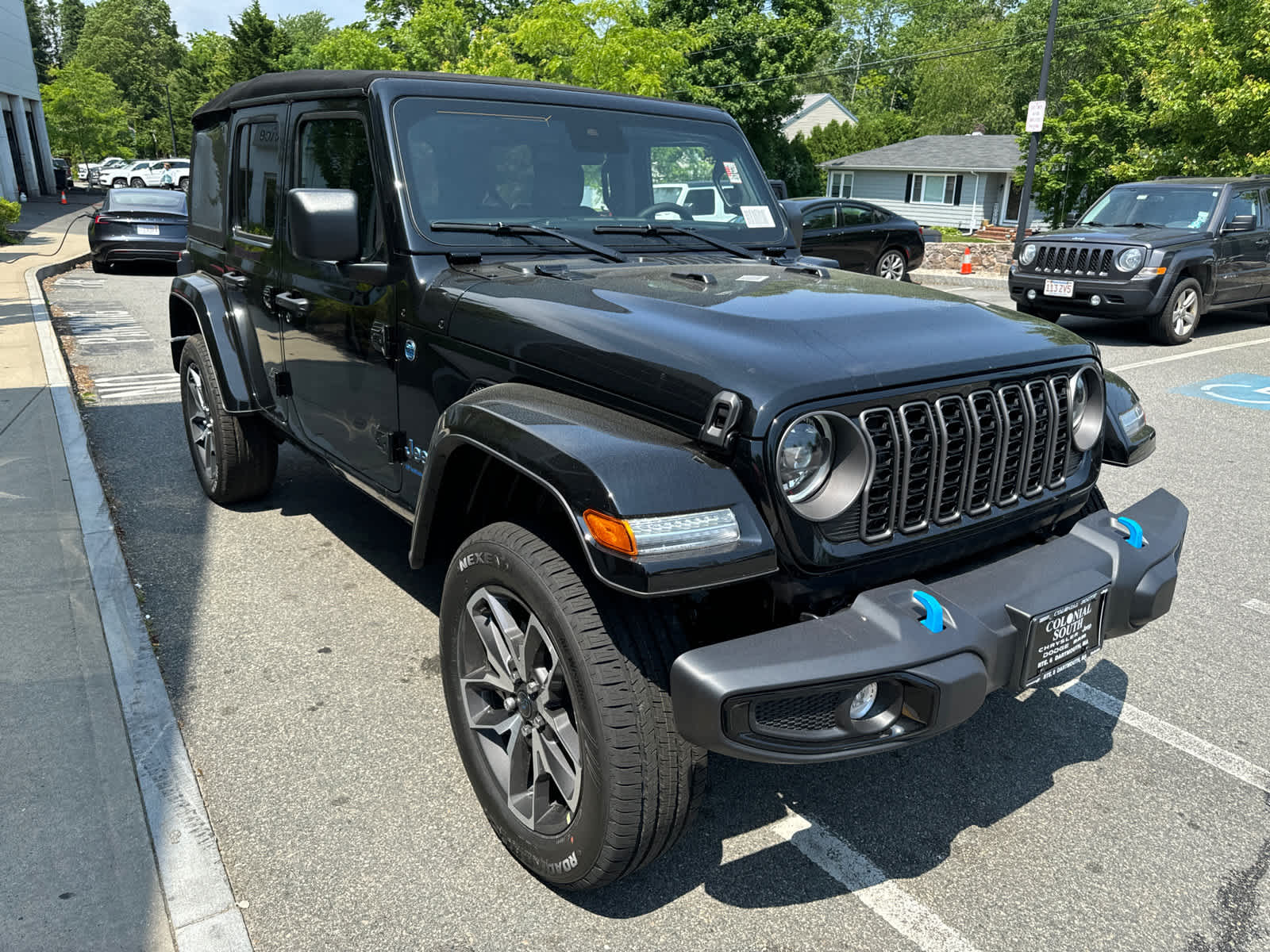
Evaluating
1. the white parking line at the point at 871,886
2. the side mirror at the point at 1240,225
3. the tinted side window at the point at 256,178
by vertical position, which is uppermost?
the tinted side window at the point at 256,178

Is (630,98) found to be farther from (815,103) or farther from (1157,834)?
(815,103)

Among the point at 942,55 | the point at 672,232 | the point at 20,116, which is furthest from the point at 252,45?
the point at 672,232

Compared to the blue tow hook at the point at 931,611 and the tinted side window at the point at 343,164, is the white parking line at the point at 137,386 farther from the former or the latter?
the blue tow hook at the point at 931,611

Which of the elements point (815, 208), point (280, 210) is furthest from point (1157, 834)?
point (815, 208)

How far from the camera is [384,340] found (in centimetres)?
343

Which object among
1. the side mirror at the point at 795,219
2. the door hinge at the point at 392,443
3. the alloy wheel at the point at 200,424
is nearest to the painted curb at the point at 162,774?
the alloy wheel at the point at 200,424

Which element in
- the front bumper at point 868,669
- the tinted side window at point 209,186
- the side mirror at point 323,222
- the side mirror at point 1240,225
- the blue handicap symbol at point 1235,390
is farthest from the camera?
the side mirror at point 1240,225

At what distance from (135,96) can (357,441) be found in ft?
336

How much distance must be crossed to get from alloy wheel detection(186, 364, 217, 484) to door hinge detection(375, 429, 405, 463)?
193 centimetres

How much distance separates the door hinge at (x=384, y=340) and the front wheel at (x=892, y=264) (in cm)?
1411

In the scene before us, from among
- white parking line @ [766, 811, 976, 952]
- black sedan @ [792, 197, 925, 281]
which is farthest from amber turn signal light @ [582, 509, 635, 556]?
black sedan @ [792, 197, 925, 281]

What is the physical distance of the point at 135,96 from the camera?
89.9 meters

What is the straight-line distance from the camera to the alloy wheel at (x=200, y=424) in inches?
205

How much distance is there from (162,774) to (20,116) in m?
46.8
